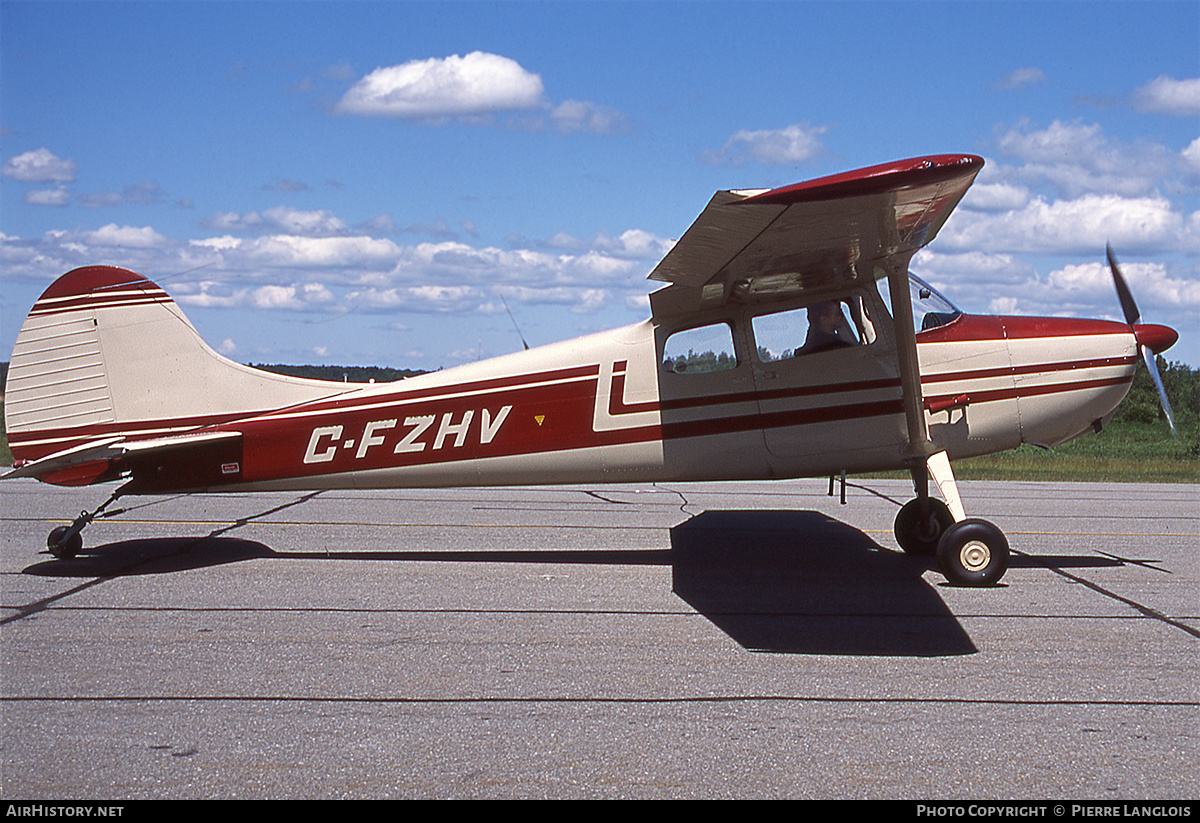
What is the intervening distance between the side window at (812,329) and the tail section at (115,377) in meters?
3.72

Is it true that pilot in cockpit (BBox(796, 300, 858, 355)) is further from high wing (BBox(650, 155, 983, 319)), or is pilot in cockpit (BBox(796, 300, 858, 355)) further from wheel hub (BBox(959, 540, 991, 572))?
wheel hub (BBox(959, 540, 991, 572))

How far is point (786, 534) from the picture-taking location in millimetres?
10406

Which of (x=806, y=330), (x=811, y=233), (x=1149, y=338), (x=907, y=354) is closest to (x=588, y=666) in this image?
(x=811, y=233)

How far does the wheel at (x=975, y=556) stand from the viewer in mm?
7680

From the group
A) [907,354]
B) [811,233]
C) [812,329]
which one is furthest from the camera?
[812,329]

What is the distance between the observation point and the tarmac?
411 centimetres

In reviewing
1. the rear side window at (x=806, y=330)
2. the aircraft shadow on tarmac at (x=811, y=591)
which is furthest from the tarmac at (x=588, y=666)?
the rear side window at (x=806, y=330)

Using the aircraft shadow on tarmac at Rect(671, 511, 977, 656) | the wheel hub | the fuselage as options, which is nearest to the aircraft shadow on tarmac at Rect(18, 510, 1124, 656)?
the aircraft shadow on tarmac at Rect(671, 511, 977, 656)

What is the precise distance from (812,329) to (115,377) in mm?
5876

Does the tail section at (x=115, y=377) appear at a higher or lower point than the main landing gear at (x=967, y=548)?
higher

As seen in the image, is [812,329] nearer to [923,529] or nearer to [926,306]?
[926,306]

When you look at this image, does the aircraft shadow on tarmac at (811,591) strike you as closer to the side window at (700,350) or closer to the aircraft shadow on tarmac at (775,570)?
the aircraft shadow on tarmac at (775,570)

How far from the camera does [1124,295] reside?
8.86 metres
